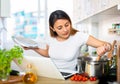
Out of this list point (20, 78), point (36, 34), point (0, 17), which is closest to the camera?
point (20, 78)

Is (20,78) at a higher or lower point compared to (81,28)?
lower

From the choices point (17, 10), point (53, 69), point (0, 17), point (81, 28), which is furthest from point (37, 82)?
point (81, 28)

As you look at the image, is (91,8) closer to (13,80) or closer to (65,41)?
(65,41)

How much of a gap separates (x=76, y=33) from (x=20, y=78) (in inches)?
34.3

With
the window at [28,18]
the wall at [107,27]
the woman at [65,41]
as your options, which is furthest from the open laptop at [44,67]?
the window at [28,18]

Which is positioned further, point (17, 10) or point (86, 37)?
point (17, 10)

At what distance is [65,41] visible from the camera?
7.08ft

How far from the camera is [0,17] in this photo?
3.28 meters

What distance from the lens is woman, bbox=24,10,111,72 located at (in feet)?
6.75

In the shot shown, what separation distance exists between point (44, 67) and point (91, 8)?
1764 millimetres

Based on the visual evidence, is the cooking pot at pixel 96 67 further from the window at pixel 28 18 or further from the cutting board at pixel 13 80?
the window at pixel 28 18

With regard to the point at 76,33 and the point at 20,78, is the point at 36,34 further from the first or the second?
the point at 20,78

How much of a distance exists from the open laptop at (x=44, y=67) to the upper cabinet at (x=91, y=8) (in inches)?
38.7

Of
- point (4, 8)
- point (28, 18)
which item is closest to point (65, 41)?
point (4, 8)
